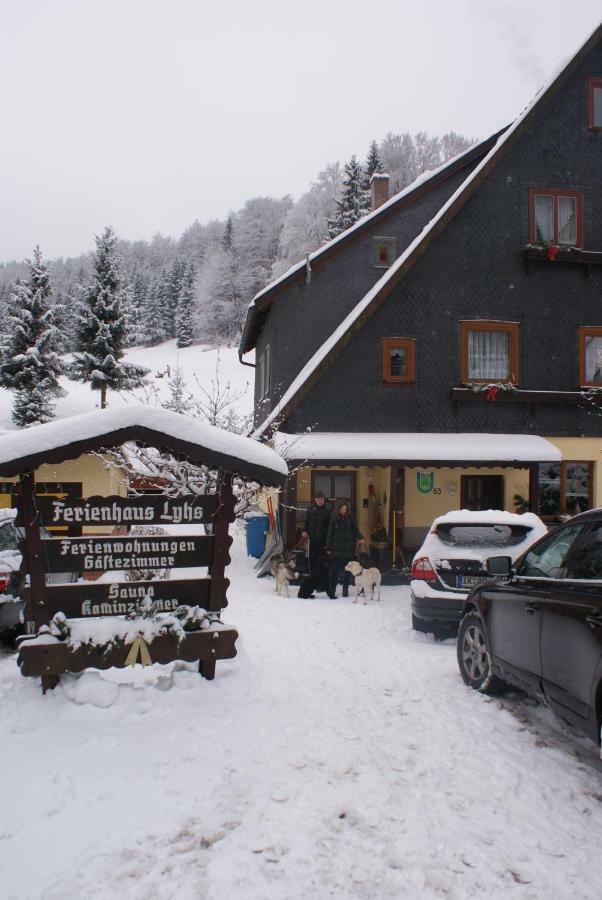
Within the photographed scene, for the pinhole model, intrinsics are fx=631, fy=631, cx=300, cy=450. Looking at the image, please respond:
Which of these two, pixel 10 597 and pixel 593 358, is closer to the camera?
pixel 10 597

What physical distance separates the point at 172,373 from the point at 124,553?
1972 inches

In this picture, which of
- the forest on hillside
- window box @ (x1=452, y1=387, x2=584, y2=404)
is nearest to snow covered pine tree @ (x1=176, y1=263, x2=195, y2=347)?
the forest on hillside

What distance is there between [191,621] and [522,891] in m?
3.61

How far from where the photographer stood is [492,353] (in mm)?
16125

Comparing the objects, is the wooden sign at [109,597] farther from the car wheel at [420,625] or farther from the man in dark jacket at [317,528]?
the man in dark jacket at [317,528]

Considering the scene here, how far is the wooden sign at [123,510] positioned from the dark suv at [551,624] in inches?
112

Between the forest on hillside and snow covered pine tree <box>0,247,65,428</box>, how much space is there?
2538 centimetres

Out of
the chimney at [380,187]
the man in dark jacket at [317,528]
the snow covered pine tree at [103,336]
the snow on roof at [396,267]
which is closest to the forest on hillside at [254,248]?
the snow covered pine tree at [103,336]

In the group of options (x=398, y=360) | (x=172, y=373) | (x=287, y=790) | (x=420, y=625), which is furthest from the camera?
(x=172, y=373)

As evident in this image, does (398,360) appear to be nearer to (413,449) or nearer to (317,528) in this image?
(413,449)

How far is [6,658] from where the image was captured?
26.2ft

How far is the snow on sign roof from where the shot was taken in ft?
18.0

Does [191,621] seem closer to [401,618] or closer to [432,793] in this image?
[432,793]

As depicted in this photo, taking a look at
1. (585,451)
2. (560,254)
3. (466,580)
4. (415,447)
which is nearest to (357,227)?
(560,254)
